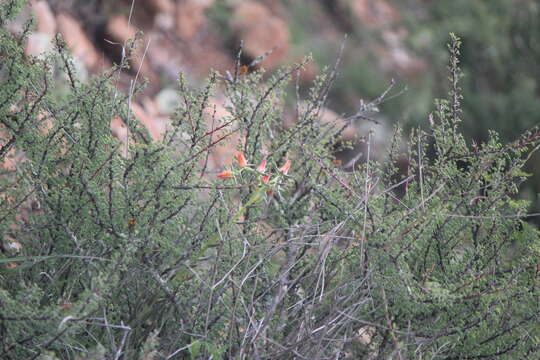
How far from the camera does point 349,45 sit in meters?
6.43

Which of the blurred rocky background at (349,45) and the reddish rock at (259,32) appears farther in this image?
the reddish rock at (259,32)

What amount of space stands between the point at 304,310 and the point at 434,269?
40cm

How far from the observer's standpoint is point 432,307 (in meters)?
1.47

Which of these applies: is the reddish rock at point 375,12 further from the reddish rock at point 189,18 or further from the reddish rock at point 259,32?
the reddish rock at point 189,18

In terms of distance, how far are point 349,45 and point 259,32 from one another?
43.1 inches

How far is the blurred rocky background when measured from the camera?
15.2 ft

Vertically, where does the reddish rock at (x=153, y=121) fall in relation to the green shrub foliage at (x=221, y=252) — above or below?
above

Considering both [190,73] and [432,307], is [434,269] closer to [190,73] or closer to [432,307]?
[432,307]

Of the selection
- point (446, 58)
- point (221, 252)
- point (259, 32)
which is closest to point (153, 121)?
point (259, 32)

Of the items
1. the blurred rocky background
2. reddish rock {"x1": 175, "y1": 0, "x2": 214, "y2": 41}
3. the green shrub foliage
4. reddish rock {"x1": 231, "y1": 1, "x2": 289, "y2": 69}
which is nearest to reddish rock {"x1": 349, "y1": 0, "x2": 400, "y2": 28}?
the blurred rocky background

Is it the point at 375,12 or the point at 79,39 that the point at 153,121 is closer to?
the point at 79,39

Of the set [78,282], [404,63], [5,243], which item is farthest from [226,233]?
[404,63]

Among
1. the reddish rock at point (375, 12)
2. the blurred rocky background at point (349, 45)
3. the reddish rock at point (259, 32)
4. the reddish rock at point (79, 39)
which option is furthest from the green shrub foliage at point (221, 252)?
the reddish rock at point (375, 12)

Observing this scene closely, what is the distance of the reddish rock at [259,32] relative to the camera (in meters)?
5.68
